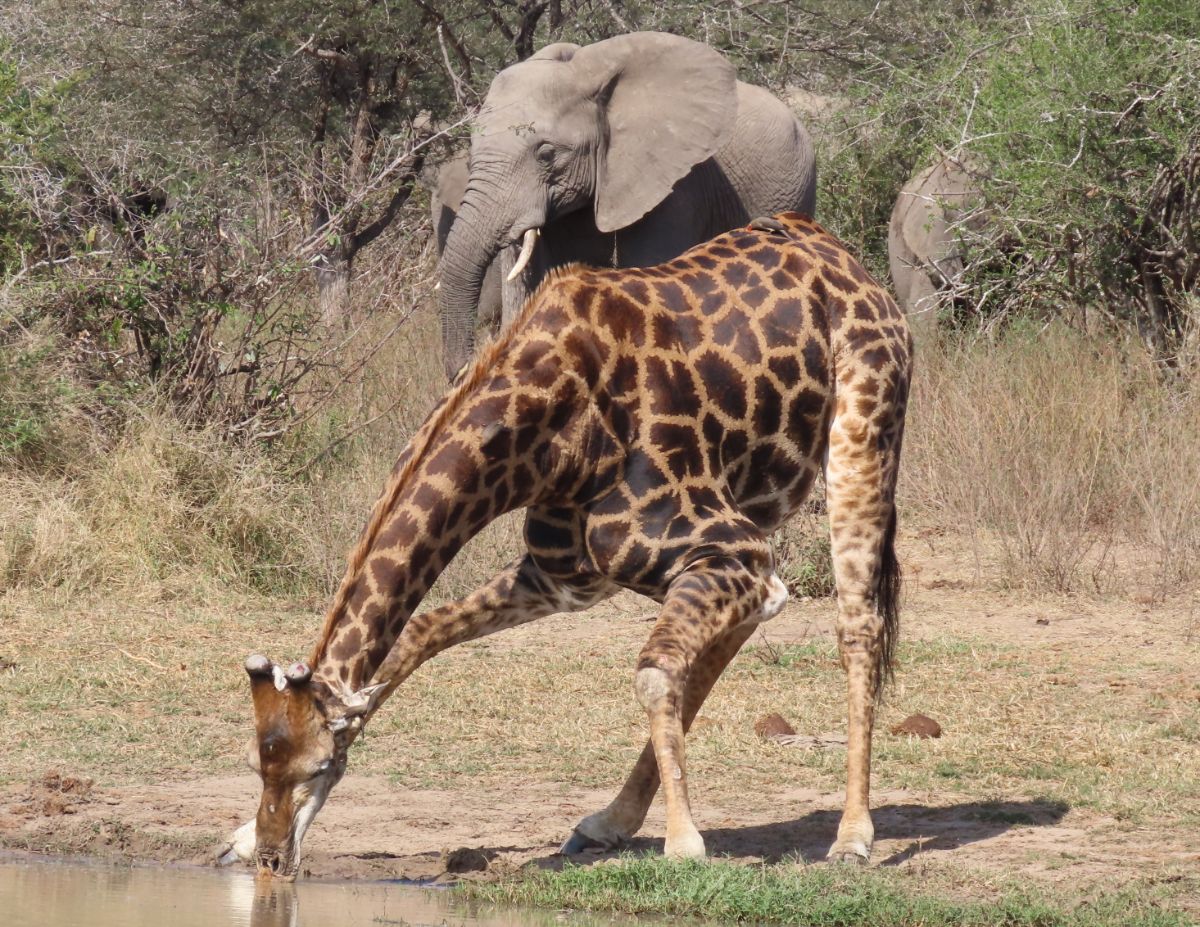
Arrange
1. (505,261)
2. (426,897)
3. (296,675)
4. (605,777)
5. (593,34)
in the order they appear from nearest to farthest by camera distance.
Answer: (296,675) → (426,897) → (605,777) → (505,261) → (593,34)

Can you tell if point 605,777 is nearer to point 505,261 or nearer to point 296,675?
point 296,675

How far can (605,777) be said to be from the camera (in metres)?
6.17

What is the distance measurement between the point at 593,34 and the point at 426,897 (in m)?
12.6

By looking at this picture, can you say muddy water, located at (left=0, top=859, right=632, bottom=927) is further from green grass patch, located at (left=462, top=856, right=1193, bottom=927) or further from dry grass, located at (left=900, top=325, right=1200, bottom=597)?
dry grass, located at (left=900, top=325, right=1200, bottom=597)

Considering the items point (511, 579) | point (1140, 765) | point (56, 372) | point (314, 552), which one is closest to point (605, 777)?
point (511, 579)

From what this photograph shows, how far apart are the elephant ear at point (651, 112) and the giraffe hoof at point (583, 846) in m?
4.93

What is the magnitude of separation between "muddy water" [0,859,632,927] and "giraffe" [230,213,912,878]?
19 centimetres

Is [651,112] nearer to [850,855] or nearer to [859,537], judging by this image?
[859,537]

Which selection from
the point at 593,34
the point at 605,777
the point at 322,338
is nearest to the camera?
the point at 605,777

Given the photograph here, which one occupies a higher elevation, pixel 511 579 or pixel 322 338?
pixel 322 338

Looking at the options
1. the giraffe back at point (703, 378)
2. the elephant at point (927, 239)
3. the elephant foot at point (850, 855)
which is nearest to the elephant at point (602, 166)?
the elephant at point (927, 239)

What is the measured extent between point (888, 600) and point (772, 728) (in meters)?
1.08

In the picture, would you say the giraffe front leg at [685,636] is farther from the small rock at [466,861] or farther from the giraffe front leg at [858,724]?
the small rock at [466,861]

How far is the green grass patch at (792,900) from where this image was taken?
15.2 feet
